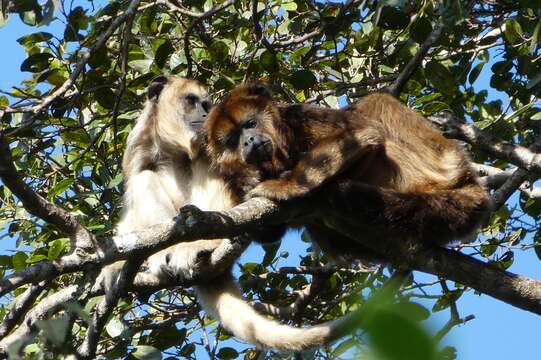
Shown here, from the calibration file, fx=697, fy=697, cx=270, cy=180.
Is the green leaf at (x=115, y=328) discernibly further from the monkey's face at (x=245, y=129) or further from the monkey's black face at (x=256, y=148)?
the monkey's black face at (x=256, y=148)

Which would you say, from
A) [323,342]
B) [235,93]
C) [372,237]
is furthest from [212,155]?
[323,342]

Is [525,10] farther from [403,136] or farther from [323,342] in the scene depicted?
[323,342]

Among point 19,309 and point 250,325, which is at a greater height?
point 19,309

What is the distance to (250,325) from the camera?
5047mm

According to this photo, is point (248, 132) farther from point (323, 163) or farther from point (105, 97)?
point (105, 97)

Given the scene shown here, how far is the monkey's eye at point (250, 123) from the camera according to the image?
553 centimetres

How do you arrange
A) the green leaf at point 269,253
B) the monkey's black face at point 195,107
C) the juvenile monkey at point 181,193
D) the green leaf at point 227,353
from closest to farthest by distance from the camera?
the juvenile monkey at point 181,193, the green leaf at point 227,353, the green leaf at point 269,253, the monkey's black face at point 195,107

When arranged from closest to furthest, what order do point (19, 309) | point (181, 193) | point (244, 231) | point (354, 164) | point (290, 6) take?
point (244, 231)
point (19, 309)
point (354, 164)
point (290, 6)
point (181, 193)

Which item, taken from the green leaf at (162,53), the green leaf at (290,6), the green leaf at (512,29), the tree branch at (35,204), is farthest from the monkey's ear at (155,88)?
the tree branch at (35,204)

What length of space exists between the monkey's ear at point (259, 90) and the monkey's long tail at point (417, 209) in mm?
1575

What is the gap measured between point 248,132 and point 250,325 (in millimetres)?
1457

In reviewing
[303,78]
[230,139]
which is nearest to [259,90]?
[303,78]

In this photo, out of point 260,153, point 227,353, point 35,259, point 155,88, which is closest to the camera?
point 35,259

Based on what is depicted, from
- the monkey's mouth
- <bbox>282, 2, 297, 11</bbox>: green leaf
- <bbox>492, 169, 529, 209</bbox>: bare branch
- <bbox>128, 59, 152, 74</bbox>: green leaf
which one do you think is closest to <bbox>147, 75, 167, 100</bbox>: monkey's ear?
<bbox>128, 59, 152, 74</bbox>: green leaf
